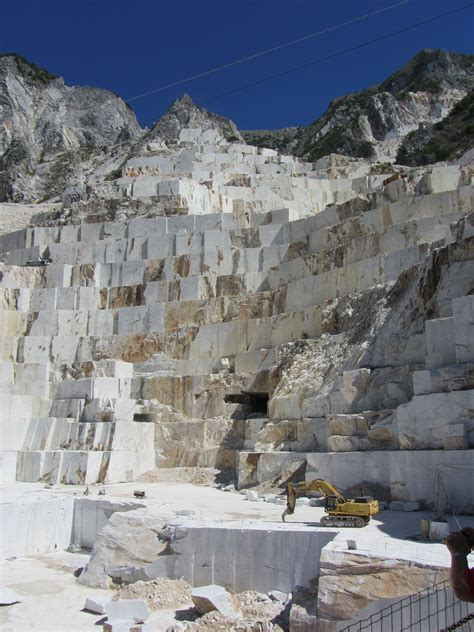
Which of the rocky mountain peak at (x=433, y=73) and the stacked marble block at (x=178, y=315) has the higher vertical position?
the rocky mountain peak at (x=433, y=73)

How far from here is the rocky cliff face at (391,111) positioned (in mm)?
63906

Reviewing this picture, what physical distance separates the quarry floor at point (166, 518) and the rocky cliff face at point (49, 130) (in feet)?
155

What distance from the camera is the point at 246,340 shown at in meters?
23.6

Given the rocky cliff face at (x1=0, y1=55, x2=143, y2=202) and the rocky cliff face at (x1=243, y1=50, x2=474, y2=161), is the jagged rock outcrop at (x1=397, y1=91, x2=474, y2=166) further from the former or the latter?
the rocky cliff face at (x1=0, y1=55, x2=143, y2=202)

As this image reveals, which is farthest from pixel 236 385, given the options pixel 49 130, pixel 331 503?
pixel 49 130

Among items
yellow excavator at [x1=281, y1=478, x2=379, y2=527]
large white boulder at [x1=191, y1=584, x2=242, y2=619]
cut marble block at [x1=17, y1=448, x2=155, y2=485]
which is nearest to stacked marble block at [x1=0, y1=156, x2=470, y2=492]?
cut marble block at [x1=17, y1=448, x2=155, y2=485]

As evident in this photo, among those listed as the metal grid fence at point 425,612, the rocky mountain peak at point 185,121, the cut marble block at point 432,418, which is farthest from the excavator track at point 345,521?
the rocky mountain peak at point 185,121

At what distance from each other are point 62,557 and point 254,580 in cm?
548

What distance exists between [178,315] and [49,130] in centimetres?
6125

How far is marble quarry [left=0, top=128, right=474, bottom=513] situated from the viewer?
563 inches

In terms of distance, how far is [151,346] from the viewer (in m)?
25.6

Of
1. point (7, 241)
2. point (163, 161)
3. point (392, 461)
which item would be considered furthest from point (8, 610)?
point (163, 161)

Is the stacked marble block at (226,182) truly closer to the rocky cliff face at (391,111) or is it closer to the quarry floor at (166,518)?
the rocky cliff face at (391,111)

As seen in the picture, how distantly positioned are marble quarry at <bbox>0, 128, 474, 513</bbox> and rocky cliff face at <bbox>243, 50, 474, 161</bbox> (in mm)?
30365
